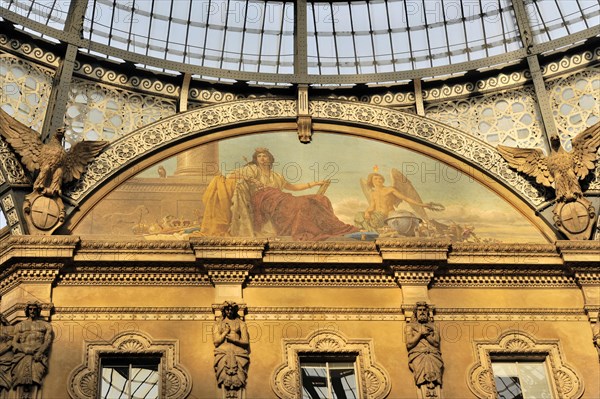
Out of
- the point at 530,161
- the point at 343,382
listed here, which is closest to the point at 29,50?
the point at 343,382

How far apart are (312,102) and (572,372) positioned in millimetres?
9270

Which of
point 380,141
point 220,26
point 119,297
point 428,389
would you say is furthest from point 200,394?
point 220,26

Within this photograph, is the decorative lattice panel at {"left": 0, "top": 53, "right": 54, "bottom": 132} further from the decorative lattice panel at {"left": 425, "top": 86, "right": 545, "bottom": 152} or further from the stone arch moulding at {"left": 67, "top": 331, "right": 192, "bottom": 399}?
the decorative lattice panel at {"left": 425, "top": 86, "right": 545, "bottom": 152}

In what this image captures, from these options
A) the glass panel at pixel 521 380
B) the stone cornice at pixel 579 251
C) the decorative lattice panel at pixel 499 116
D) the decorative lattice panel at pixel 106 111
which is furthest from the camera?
the decorative lattice panel at pixel 499 116

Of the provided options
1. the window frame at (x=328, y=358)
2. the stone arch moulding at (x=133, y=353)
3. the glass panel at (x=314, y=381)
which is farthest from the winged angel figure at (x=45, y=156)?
the glass panel at (x=314, y=381)

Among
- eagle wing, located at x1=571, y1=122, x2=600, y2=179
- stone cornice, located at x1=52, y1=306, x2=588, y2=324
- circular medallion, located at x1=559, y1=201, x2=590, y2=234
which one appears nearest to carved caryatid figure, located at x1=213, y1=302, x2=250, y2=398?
stone cornice, located at x1=52, y1=306, x2=588, y2=324

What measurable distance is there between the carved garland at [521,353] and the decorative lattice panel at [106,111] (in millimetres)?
9670

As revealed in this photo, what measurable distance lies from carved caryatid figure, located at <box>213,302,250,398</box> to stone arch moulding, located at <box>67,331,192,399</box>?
0.74 metres

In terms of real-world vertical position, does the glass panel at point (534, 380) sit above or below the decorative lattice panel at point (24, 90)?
below

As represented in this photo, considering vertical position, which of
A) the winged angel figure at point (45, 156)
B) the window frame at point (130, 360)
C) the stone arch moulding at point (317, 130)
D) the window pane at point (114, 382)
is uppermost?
the stone arch moulding at point (317, 130)

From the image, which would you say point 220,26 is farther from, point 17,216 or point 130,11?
point 17,216

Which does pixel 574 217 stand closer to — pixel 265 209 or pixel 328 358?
pixel 328 358

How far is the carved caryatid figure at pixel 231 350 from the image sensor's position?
2234cm

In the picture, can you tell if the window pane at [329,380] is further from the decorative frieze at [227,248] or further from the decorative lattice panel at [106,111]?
the decorative lattice panel at [106,111]
